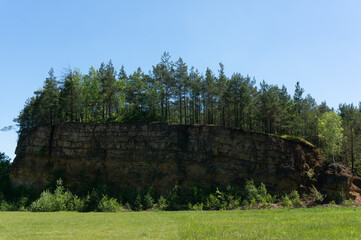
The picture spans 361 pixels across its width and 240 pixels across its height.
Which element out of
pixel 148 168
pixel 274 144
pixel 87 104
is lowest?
pixel 148 168

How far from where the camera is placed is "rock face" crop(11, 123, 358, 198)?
4247 cm

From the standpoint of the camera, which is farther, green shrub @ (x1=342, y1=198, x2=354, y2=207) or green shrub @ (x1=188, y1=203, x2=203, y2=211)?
green shrub @ (x1=188, y1=203, x2=203, y2=211)

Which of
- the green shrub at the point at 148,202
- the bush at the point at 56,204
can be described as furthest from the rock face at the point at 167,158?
the bush at the point at 56,204

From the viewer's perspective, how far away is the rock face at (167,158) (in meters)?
42.5

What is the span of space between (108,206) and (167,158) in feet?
38.4

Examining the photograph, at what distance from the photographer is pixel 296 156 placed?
4369 cm

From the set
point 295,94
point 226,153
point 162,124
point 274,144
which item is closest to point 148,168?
point 162,124

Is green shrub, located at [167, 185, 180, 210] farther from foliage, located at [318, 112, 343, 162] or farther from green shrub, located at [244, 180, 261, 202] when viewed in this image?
foliage, located at [318, 112, 343, 162]

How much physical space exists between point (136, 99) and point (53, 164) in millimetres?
19174

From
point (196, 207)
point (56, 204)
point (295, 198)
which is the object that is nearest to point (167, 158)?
→ point (196, 207)

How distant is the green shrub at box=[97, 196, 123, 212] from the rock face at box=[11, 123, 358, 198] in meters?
5.51

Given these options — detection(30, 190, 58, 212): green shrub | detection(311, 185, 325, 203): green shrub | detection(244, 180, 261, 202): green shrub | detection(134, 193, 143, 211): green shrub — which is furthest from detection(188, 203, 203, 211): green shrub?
detection(30, 190, 58, 212): green shrub

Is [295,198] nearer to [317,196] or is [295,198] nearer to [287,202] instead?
[287,202]

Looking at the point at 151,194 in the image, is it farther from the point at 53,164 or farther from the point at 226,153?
the point at 53,164
